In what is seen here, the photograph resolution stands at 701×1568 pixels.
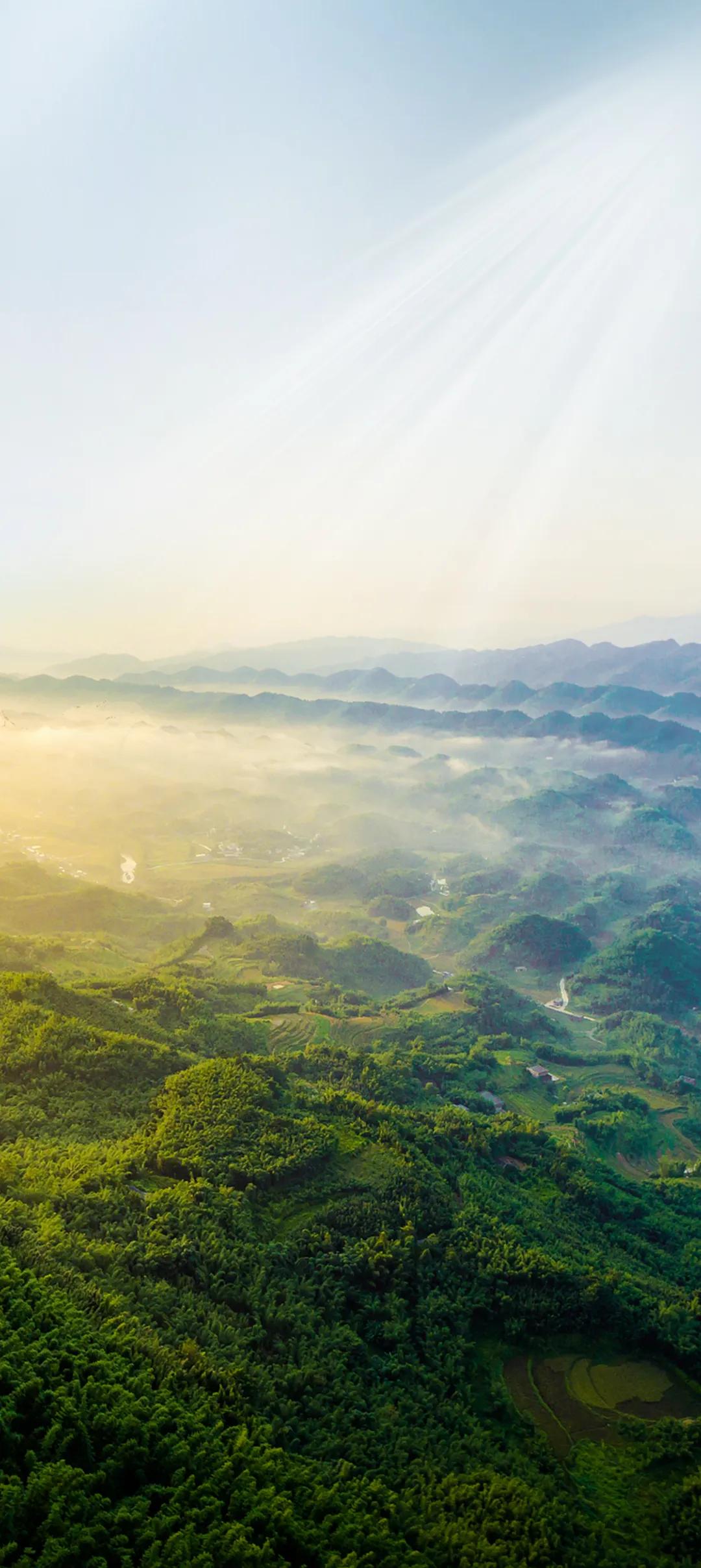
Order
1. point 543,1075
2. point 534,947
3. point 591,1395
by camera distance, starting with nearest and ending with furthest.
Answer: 1. point 591,1395
2. point 543,1075
3. point 534,947

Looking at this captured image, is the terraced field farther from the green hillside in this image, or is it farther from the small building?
the green hillside

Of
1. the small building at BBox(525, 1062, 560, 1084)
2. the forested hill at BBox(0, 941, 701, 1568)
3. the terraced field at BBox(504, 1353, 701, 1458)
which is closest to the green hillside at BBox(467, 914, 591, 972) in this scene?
the small building at BBox(525, 1062, 560, 1084)

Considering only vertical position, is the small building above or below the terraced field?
below

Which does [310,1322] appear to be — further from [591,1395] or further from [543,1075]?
[543,1075]

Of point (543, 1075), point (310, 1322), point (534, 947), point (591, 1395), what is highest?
point (310, 1322)

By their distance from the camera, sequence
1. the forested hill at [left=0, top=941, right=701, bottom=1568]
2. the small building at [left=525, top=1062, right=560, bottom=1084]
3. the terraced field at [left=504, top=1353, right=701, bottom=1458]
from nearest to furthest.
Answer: the forested hill at [left=0, top=941, right=701, bottom=1568]
the terraced field at [left=504, top=1353, right=701, bottom=1458]
the small building at [left=525, top=1062, right=560, bottom=1084]

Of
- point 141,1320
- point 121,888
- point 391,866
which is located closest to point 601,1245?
point 141,1320

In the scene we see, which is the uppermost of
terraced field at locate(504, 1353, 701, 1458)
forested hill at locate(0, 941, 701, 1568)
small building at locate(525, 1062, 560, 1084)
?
forested hill at locate(0, 941, 701, 1568)

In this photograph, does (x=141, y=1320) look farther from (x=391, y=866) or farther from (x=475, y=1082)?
(x=391, y=866)

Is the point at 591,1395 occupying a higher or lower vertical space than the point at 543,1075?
higher

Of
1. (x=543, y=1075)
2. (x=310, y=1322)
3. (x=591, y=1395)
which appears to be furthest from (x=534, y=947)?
(x=310, y=1322)

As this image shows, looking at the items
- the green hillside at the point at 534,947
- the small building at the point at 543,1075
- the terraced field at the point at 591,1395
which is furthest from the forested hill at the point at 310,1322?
Answer: the green hillside at the point at 534,947
